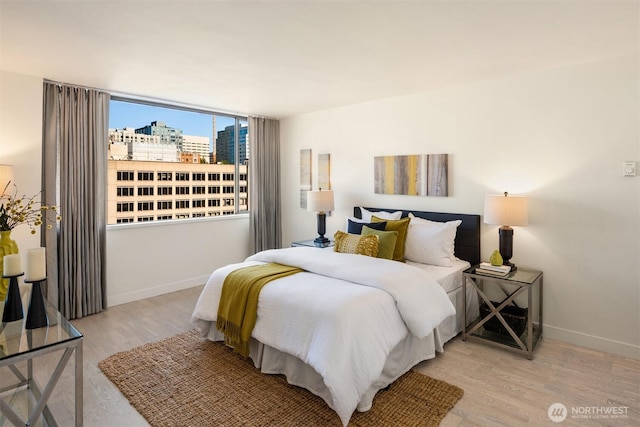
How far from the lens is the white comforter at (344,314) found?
6.92ft

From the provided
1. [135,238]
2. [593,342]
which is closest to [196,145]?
[135,238]

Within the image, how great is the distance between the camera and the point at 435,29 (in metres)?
2.41

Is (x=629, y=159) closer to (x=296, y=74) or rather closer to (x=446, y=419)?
(x=446, y=419)

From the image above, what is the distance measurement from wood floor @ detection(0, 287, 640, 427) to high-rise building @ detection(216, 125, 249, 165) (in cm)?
265

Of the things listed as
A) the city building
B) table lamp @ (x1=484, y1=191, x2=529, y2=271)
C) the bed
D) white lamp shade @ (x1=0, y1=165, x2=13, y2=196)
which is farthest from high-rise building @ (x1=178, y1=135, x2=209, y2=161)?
table lamp @ (x1=484, y1=191, x2=529, y2=271)

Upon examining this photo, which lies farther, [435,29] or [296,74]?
[296,74]

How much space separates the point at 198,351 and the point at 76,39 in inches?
99.2

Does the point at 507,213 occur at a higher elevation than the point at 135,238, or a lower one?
higher

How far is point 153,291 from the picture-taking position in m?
4.45

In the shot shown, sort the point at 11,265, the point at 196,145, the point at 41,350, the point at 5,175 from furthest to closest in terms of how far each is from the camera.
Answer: the point at 196,145 → the point at 5,175 → the point at 11,265 → the point at 41,350

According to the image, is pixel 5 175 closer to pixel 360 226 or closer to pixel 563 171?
pixel 360 226

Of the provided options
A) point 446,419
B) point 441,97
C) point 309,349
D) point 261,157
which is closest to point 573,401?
point 446,419

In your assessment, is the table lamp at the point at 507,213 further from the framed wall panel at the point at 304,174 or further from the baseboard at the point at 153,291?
the baseboard at the point at 153,291

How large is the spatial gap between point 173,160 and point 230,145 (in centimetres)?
92
